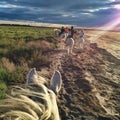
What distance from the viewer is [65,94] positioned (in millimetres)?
10359

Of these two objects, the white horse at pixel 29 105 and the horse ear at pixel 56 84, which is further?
the horse ear at pixel 56 84

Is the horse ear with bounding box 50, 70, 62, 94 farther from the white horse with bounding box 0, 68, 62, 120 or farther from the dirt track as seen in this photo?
the white horse with bounding box 0, 68, 62, 120

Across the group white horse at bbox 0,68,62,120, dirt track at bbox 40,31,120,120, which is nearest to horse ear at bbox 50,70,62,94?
dirt track at bbox 40,31,120,120

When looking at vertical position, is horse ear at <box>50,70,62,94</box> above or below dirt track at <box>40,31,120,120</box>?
above

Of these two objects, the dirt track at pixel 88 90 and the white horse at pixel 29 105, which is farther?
the dirt track at pixel 88 90

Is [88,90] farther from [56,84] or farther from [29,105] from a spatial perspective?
[29,105]

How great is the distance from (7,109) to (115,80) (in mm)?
7755

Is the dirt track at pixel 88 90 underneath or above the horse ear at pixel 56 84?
underneath

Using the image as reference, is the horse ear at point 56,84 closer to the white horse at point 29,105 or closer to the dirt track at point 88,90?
the dirt track at point 88,90

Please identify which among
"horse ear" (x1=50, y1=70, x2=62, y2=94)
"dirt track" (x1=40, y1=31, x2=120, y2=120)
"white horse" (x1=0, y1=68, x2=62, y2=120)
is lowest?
"dirt track" (x1=40, y1=31, x2=120, y2=120)

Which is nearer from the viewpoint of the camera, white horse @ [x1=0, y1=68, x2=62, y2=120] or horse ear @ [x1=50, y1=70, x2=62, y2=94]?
white horse @ [x1=0, y1=68, x2=62, y2=120]

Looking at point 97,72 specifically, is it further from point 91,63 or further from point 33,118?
point 33,118

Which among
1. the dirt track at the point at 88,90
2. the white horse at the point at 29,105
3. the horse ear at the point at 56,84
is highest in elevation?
the white horse at the point at 29,105

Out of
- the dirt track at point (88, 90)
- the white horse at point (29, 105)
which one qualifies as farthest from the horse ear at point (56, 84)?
the white horse at point (29, 105)
